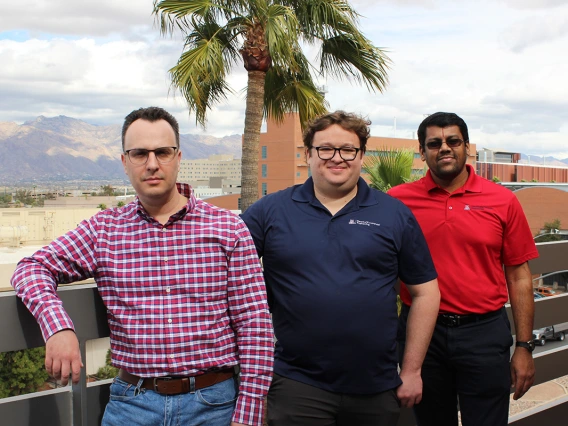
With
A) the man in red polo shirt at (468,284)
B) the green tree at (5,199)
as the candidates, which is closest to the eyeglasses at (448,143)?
the man in red polo shirt at (468,284)

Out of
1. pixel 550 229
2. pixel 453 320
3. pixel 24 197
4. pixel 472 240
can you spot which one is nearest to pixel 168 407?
pixel 453 320

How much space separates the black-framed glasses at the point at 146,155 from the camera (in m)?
1.77

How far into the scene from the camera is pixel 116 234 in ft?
5.85

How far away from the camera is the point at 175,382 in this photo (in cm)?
169

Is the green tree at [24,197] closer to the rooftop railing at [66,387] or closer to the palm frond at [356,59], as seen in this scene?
the palm frond at [356,59]

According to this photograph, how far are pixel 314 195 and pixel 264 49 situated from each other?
30.1ft

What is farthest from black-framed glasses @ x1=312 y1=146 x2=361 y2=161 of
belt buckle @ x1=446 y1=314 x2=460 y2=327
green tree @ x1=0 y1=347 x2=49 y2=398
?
green tree @ x1=0 y1=347 x2=49 y2=398

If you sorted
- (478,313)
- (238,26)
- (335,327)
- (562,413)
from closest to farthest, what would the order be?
(335,327) < (478,313) < (562,413) < (238,26)

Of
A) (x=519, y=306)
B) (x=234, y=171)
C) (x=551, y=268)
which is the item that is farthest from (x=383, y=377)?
(x=234, y=171)

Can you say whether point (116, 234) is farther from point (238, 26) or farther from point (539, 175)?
point (539, 175)

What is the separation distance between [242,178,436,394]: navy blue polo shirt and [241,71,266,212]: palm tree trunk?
8.63m

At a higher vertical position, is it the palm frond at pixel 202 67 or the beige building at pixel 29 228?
the palm frond at pixel 202 67

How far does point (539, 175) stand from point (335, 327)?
120343mm

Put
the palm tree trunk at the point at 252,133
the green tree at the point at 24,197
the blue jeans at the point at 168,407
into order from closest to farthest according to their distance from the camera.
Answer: the blue jeans at the point at 168,407 → the palm tree trunk at the point at 252,133 → the green tree at the point at 24,197
